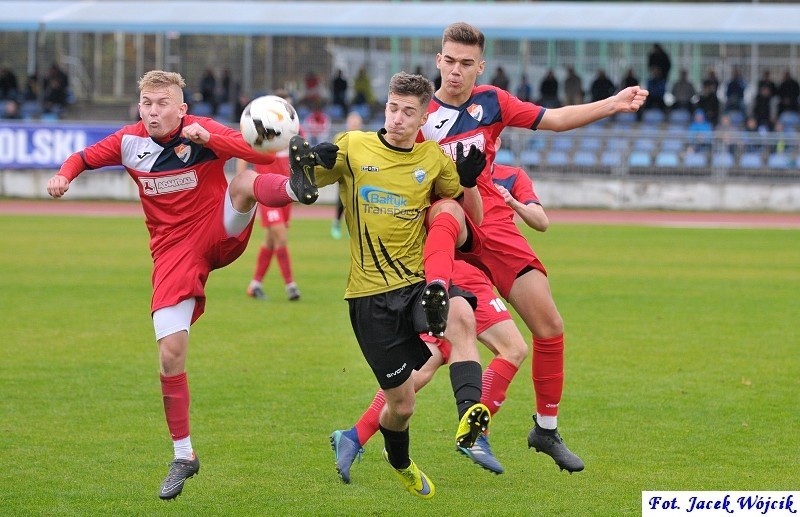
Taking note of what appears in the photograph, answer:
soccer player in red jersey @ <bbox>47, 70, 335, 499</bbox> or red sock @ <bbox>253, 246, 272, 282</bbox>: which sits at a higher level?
soccer player in red jersey @ <bbox>47, 70, 335, 499</bbox>

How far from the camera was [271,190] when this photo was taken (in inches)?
238

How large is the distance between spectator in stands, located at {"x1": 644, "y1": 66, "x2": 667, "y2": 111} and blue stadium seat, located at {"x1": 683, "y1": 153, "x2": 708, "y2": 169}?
361 cm

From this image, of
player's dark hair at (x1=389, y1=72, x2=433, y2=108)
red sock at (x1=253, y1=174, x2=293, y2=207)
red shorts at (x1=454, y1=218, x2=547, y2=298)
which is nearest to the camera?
player's dark hair at (x1=389, y1=72, x2=433, y2=108)

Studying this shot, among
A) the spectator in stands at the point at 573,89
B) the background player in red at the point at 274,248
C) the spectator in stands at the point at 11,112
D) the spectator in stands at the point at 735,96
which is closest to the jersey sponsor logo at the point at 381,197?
the background player in red at the point at 274,248

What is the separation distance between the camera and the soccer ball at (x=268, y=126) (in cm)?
587

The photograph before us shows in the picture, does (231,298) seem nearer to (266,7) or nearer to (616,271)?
(616,271)

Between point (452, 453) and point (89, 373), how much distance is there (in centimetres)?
354

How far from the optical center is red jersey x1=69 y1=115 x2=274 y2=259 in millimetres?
6438

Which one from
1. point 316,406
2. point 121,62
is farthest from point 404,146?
point 121,62

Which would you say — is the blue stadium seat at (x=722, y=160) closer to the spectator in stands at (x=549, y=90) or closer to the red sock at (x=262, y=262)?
the spectator in stands at (x=549, y=90)

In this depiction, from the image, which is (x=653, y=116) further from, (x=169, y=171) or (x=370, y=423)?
(x=169, y=171)

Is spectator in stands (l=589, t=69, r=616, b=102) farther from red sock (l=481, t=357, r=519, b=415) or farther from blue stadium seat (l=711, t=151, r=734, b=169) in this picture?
red sock (l=481, t=357, r=519, b=415)

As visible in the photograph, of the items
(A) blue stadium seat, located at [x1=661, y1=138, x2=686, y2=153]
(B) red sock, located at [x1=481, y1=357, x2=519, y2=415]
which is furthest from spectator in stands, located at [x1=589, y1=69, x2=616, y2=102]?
(B) red sock, located at [x1=481, y1=357, x2=519, y2=415]

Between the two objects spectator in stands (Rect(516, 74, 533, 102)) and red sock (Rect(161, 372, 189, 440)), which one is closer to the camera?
red sock (Rect(161, 372, 189, 440))
